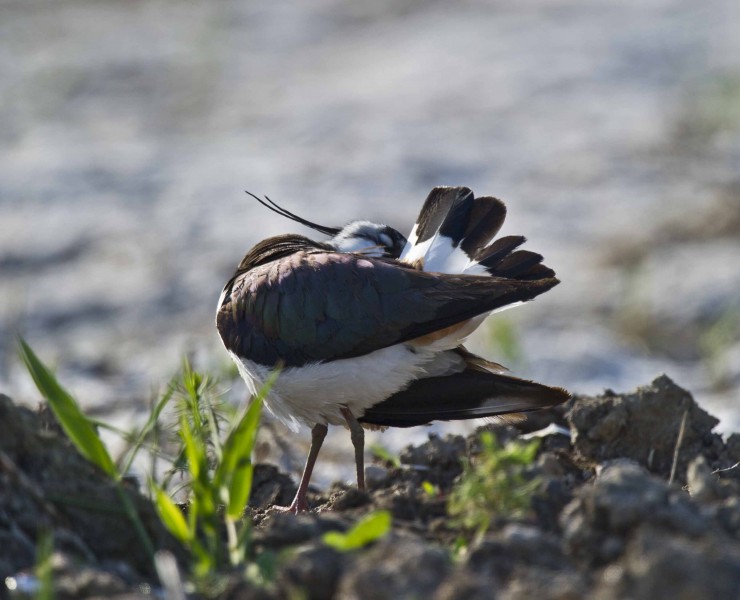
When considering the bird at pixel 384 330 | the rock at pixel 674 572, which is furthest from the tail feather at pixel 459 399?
the rock at pixel 674 572

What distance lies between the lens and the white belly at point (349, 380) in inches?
172

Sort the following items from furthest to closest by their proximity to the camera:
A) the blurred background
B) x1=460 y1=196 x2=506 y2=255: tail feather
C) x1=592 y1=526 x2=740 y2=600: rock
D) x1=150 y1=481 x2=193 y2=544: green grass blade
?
the blurred background → x1=460 y1=196 x2=506 y2=255: tail feather → x1=150 y1=481 x2=193 y2=544: green grass blade → x1=592 y1=526 x2=740 y2=600: rock

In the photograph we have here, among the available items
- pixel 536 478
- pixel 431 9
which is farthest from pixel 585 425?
pixel 431 9

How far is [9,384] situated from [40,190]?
3.24 meters

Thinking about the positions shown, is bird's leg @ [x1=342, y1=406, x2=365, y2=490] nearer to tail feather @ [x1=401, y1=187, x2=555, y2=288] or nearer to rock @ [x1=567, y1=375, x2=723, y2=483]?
tail feather @ [x1=401, y1=187, x2=555, y2=288]

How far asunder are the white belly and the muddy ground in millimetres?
718

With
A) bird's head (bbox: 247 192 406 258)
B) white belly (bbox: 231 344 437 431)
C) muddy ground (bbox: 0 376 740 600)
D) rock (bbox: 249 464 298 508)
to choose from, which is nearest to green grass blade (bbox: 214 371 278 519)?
muddy ground (bbox: 0 376 740 600)

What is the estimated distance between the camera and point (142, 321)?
7.98 metres

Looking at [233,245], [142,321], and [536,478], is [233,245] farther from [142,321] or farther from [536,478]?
[536,478]

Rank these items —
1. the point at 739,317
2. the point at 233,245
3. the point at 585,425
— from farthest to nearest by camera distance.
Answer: the point at 233,245, the point at 739,317, the point at 585,425

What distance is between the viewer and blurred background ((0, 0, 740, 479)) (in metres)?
7.50

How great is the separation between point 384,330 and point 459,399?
0.41 meters

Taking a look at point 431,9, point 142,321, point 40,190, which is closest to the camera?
point 142,321

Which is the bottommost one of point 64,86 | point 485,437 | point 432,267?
point 485,437
